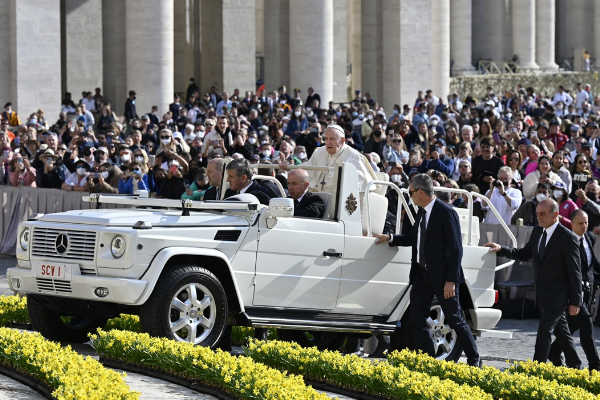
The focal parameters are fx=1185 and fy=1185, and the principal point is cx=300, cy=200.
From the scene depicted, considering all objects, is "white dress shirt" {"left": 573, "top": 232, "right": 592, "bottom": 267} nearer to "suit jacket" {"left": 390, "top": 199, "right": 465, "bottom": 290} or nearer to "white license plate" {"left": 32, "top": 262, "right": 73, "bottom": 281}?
"suit jacket" {"left": 390, "top": 199, "right": 465, "bottom": 290}

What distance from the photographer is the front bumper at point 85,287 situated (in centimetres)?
984

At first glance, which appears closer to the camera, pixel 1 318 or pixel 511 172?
pixel 1 318

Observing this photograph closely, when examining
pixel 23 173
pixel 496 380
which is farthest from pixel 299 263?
pixel 23 173

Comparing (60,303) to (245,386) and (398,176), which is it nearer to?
(245,386)

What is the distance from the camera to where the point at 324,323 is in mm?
10992

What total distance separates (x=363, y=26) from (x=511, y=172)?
31.6m

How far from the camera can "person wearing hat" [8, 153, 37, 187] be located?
21609 mm

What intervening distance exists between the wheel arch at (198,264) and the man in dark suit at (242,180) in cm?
124

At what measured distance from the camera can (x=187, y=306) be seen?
33.4 ft

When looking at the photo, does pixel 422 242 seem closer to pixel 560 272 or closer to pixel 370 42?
pixel 560 272

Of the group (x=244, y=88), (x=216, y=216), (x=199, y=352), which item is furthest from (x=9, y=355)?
(x=244, y=88)

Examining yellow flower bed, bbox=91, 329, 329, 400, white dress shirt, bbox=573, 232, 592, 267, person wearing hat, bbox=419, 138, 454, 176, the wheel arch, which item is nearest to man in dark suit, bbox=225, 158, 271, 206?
the wheel arch

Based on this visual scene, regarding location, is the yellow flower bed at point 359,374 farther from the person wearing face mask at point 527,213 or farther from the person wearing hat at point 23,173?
the person wearing hat at point 23,173

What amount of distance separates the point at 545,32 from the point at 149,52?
134ft
